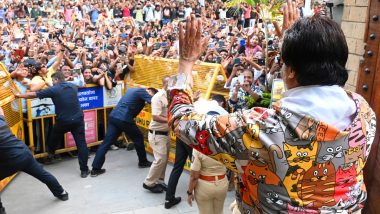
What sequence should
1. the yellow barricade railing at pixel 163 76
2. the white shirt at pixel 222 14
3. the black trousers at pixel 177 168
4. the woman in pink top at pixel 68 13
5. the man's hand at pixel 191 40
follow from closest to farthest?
the man's hand at pixel 191 40
the black trousers at pixel 177 168
the yellow barricade railing at pixel 163 76
the woman in pink top at pixel 68 13
the white shirt at pixel 222 14

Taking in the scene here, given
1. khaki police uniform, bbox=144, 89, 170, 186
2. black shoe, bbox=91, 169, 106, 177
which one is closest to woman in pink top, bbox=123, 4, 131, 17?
black shoe, bbox=91, 169, 106, 177

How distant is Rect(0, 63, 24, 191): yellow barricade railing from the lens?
5.69m

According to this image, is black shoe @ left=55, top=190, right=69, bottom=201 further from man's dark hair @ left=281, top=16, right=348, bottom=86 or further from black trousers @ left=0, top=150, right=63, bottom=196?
man's dark hair @ left=281, top=16, right=348, bottom=86

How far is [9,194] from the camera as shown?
5484mm

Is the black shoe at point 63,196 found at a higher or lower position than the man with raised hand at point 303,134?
lower

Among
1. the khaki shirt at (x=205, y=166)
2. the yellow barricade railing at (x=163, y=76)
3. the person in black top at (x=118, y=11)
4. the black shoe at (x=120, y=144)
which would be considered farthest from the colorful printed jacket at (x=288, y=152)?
the person in black top at (x=118, y=11)

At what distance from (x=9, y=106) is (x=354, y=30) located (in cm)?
500

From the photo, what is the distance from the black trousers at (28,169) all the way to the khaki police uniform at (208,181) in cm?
208

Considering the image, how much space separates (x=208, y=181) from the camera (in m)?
4.01

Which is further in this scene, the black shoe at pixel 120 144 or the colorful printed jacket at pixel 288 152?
the black shoe at pixel 120 144

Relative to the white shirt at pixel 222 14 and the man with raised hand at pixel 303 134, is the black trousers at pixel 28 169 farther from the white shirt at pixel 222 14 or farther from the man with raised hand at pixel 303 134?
the white shirt at pixel 222 14

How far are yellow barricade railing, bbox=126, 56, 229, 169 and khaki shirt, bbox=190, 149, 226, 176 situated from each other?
2028mm

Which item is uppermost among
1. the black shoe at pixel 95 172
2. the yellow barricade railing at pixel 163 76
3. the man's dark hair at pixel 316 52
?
the man's dark hair at pixel 316 52

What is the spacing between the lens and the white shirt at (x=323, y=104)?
52.9 inches
